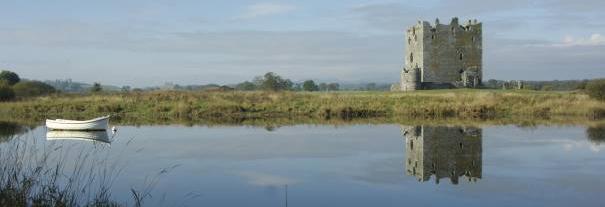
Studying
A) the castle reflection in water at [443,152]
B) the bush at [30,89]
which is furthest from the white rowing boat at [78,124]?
the bush at [30,89]

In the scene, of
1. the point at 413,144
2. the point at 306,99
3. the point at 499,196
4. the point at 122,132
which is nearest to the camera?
the point at 499,196

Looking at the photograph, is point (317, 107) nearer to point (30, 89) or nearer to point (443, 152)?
point (443, 152)

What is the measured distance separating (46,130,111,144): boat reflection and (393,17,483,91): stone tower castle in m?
29.3

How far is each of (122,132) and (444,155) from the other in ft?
38.3

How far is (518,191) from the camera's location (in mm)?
11602

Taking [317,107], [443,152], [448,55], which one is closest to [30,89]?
[317,107]

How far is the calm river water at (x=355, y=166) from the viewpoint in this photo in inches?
435

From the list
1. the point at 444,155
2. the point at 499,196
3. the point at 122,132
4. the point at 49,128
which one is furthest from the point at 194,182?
the point at 49,128

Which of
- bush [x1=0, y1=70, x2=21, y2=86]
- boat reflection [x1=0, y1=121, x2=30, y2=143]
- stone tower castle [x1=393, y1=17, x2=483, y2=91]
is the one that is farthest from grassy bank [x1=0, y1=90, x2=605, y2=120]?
bush [x1=0, y1=70, x2=21, y2=86]

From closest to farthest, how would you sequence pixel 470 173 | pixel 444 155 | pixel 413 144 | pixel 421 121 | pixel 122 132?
1. pixel 470 173
2. pixel 444 155
3. pixel 413 144
4. pixel 122 132
5. pixel 421 121

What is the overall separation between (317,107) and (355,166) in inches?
741

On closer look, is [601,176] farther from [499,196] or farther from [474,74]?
[474,74]

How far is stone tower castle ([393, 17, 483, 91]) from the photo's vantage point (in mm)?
49812

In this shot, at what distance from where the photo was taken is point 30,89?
49.2 meters
